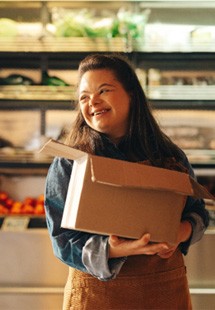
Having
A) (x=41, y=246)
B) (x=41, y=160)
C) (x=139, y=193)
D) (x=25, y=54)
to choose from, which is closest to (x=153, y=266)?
(x=139, y=193)

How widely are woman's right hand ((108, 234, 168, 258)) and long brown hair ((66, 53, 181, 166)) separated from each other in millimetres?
275

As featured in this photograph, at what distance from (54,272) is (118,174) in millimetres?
1625

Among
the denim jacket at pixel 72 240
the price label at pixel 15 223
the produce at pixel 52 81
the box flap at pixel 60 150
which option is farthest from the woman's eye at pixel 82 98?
the produce at pixel 52 81

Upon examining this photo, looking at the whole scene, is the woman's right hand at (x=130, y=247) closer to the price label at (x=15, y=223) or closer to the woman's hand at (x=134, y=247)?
the woman's hand at (x=134, y=247)

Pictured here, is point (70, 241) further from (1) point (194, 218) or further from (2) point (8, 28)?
(2) point (8, 28)

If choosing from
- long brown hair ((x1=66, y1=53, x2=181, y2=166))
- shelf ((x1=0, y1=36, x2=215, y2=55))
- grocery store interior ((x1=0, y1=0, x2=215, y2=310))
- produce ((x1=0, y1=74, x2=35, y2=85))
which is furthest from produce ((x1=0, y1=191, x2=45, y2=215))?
long brown hair ((x1=66, y1=53, x2=181, y2=166))

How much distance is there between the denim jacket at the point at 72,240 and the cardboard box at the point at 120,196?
0.10m

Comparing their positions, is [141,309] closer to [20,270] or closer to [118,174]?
[118,174]

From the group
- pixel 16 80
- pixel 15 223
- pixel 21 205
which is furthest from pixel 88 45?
pixel 15 223

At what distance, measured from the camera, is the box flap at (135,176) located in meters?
1.15

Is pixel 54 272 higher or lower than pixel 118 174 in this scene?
lower

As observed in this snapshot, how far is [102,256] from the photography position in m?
1.28

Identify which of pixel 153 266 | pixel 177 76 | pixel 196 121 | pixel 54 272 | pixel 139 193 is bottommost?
pixel 54 272

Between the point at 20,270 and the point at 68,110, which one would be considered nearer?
the point at 20,270
